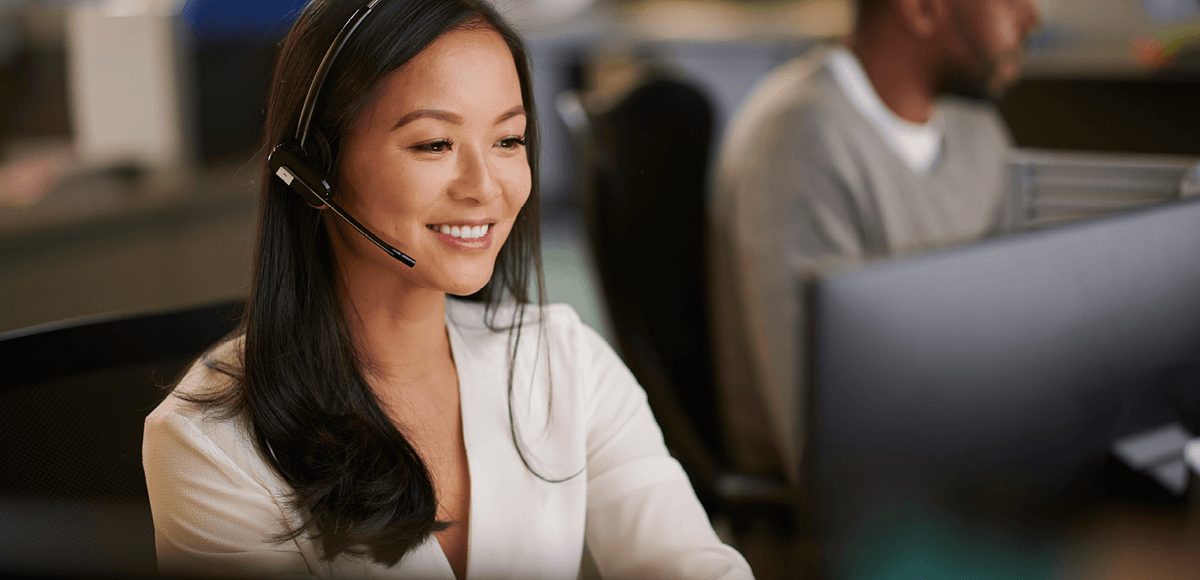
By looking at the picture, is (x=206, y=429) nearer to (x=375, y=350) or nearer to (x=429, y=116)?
(x=375, y=350)

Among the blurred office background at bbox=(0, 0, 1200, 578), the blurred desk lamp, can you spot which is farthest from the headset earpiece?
the blurred desk lamp

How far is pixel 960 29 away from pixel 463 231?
3.94 feet

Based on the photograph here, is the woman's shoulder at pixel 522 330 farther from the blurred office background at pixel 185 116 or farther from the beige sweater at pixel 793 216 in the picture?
the beige sweater at pixel 793 216

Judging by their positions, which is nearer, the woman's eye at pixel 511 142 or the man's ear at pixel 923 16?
the woman's eye at pixel 511 142

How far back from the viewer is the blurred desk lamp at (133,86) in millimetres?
2643

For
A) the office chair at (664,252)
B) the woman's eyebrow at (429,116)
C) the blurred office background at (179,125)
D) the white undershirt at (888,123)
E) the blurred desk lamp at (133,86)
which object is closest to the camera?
the woman's eyebrow at (429,116)

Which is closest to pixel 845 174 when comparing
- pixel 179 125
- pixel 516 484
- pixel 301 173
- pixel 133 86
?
pixel 516 484

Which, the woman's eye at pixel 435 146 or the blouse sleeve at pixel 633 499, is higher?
the woman's eye at pixel 435 146

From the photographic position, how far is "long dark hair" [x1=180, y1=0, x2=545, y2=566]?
56cm

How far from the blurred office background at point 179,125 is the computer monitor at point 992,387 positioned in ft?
0.82

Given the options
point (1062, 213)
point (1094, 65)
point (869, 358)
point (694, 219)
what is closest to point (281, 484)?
point (869, 358)

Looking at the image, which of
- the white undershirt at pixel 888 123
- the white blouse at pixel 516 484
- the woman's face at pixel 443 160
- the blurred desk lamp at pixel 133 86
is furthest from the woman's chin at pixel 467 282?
the blurred desk lamp at pixel 133 86

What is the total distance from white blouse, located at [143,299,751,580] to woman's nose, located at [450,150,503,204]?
0.51 ft

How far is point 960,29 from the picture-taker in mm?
1506
